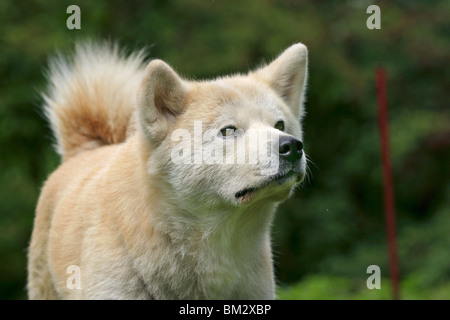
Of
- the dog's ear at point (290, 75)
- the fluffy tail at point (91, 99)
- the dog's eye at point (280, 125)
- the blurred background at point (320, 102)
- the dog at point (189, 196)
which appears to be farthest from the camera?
A: the blurred background at point (320, 102)

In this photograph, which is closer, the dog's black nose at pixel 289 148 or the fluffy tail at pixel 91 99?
the dog's black nose at pixel 289 148

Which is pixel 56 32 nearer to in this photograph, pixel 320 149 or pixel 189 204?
pixel 320 149

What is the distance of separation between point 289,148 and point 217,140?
0.42 metres

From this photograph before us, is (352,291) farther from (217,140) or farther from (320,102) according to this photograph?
(217,140)

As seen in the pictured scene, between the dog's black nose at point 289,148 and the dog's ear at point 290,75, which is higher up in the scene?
the dog's ear at point 290,75

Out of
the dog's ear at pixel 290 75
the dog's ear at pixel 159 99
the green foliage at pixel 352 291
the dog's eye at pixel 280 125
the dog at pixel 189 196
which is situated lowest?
the green foliage at pixel 352 291

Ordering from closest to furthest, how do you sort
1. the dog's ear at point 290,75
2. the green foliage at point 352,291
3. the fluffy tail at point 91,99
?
the dog's ear at point 290,75 < the fluffy tail at point 91,99 < the green foliage at point 352,291

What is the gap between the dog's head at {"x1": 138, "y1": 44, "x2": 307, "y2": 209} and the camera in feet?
11.6

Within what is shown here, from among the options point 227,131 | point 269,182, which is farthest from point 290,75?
point 269,182

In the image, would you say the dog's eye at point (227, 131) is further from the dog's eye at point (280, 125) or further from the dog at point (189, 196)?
the dog's eye at point (280, 125)

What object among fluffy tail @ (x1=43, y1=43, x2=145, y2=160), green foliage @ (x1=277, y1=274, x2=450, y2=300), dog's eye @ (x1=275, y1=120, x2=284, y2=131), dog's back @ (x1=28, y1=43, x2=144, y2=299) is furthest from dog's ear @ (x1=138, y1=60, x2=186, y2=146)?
green foliage @ (x1=277, y1=274, x2=450, y2=300)

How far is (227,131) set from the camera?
3.73 m

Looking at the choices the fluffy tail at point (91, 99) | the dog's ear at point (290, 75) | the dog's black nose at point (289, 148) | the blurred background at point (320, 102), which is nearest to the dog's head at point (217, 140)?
the dog's black nose at point (289, 148)

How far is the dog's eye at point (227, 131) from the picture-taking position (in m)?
3.72
